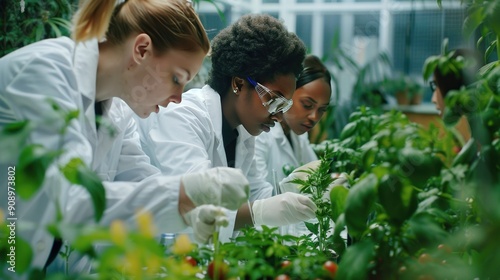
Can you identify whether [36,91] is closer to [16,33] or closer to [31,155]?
[31,155]

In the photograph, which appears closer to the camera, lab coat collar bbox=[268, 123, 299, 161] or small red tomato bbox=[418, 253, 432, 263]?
small red tomato bbox=[418, 253, 432, 263]

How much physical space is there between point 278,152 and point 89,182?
234 cm

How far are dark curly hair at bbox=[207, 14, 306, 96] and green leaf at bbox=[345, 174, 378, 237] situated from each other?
118 centimetres

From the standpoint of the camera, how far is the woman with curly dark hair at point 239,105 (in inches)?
81.6

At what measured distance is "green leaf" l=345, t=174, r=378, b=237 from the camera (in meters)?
1.12

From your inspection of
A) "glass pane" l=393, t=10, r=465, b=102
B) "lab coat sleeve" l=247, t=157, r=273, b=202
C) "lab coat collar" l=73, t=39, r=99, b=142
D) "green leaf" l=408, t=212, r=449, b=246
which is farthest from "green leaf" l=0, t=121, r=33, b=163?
"glass pane" l=393, t=10, r=465, b=102

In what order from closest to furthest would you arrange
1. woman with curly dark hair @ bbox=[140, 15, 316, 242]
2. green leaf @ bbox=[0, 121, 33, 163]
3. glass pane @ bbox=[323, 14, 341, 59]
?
green leaf @ bbox=[0, 121, 33, 163] → woman with curly dark hair @ bbox=[140, 15, 316, 242] → glass pane @ bbox=[323, 14, 341, 59]

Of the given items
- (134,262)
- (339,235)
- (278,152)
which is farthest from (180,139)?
(278,152)

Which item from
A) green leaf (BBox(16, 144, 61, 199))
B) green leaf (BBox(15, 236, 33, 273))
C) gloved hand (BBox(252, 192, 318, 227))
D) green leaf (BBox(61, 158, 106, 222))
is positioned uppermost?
green leaf (BBox(16, 144, 61, 199))

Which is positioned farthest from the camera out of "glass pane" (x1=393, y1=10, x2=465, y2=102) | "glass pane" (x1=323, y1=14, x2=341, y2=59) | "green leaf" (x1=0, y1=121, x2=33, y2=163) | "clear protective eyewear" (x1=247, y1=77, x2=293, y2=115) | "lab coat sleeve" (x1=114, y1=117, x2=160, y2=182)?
"glass pane" (x1=323, y1=14, x2=341, y2=59)

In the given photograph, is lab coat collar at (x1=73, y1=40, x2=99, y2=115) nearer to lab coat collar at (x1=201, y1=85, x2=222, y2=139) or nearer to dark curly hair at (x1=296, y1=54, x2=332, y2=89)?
lab coat collar at (x1=201, y1=85, x2=222, y2=139)

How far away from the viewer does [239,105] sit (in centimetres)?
231

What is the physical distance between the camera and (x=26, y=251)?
2.99 feet

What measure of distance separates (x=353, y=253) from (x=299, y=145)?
2.39 m
